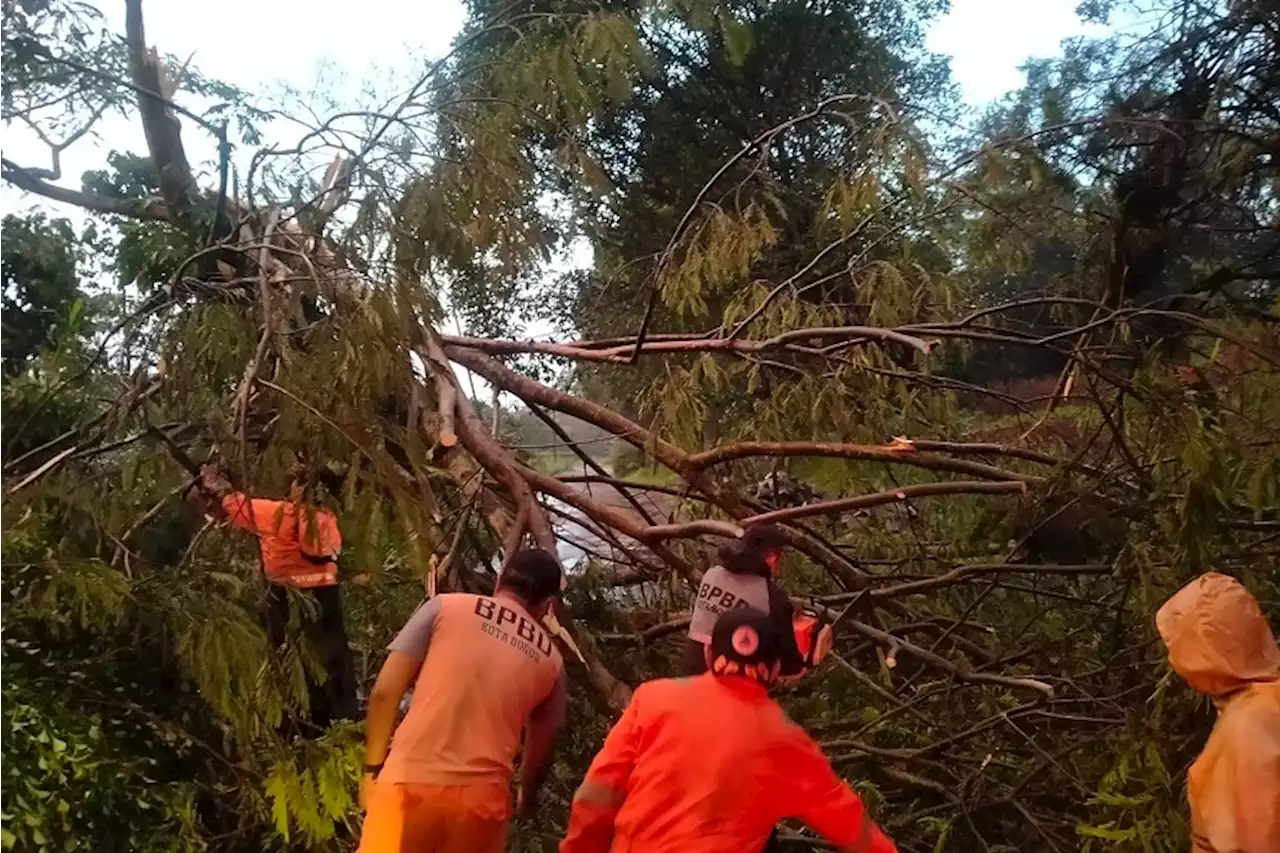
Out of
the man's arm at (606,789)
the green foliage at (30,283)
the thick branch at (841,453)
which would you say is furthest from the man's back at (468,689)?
the green foliage at (30,283)

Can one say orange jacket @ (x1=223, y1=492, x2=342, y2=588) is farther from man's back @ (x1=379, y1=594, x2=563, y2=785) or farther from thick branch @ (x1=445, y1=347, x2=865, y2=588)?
thick branch @ (x1=445, y1=347, x2=865, y2=588)

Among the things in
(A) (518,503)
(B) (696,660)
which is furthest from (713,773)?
(A) (518,503)

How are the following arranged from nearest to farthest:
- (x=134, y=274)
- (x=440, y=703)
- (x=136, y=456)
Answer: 1. (x=440, y=703)
2. (x=136, y=456)
3. (x=134, y=274)

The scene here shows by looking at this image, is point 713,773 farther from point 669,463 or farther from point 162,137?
point 162,137

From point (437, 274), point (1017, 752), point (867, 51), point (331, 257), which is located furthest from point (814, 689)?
point (867, 51)

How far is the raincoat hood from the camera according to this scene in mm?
1807

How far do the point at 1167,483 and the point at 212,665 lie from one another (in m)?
2.12

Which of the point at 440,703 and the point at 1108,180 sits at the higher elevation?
the point at 1108,180

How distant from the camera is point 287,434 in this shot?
224 centimetres

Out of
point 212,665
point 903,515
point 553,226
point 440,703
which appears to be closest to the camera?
point 440,703

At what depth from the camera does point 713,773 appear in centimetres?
188

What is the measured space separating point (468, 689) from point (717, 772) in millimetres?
475

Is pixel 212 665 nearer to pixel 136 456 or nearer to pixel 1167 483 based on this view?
pixel 136 456

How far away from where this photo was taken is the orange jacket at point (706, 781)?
1879mm
